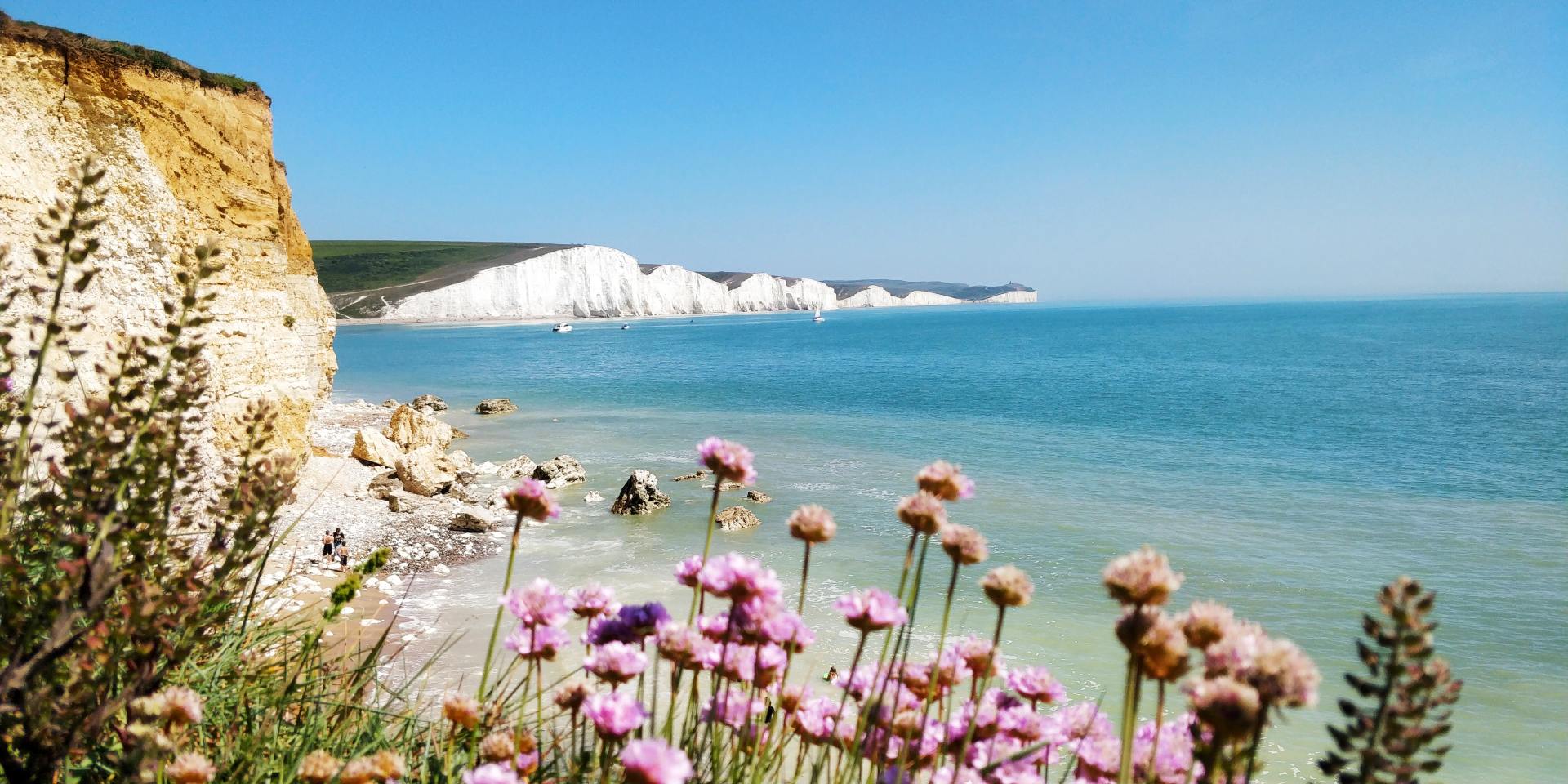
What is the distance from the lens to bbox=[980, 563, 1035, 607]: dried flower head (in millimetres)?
1745

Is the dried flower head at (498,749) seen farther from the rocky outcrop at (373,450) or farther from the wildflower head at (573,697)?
the rocky outcrop at (373,450)

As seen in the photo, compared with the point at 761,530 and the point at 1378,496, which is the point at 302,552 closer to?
the point at 761,530

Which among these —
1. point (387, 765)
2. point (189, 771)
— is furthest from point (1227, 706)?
point (189, 771)

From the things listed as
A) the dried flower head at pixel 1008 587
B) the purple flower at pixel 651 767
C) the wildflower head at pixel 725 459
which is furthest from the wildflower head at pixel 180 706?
the dried flower head at pixel 1008 587

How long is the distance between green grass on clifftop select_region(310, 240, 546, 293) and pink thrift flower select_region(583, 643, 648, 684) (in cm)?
15719

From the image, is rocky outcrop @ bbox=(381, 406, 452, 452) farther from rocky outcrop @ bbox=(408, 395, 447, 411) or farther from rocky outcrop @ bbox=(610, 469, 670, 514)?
rocky outcrop @ bbox=(408, 395, 447, 411)

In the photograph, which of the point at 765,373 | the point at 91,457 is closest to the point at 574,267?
the point at 765,373

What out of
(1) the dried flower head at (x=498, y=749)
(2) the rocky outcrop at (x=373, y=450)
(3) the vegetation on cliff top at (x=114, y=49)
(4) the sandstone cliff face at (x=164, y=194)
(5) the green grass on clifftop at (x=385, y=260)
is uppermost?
(5) the green grass on clifftop at (x=385, y=260)

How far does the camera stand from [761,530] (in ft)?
63.6

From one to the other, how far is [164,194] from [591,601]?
539 inches

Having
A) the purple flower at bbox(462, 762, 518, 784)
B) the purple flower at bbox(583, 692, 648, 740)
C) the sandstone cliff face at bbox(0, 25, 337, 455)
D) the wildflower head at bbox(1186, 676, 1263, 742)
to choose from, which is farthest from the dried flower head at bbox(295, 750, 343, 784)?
the sandstone cliff face at bbox(0, 25, 337, 455)

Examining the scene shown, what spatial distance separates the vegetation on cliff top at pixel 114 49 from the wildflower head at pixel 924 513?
534 inches

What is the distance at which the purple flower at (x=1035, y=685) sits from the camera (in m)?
2.12

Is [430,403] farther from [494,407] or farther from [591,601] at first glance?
[591,601]
